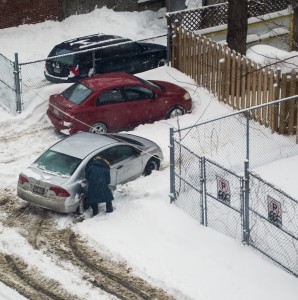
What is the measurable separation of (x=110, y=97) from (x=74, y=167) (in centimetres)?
444

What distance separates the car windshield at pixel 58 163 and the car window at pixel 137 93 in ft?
13.8

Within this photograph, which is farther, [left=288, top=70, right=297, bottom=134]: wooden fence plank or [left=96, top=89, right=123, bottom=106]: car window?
[left=96, top=89, right=123, bottom=106]: car window

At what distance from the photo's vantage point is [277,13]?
29.8 metres

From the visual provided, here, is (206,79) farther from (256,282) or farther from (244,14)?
(256,282)

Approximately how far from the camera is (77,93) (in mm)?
22281

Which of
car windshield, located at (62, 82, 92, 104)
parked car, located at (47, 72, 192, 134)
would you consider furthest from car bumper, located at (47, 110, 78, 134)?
car windshield, located at (62, 82, 92, 104)

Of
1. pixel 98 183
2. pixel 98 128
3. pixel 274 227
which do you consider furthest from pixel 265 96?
pixel 274 227

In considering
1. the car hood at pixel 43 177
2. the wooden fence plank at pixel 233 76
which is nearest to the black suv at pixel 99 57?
the wooden fence plank at pixel 233 76

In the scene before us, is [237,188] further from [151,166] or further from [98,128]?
[98,128]

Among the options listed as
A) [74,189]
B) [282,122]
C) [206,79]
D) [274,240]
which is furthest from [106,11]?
[274,240]

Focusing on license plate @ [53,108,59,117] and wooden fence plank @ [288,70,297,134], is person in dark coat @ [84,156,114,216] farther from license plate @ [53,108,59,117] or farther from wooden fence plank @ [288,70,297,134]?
wooden fence plank @ [288,70,297,134]

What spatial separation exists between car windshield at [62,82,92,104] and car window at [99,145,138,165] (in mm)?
3085

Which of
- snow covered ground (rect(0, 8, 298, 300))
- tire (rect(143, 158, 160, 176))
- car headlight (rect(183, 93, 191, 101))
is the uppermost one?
car headlight (rect(183, 93, 191, 101))

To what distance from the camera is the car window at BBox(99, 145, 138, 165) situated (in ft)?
61.6
